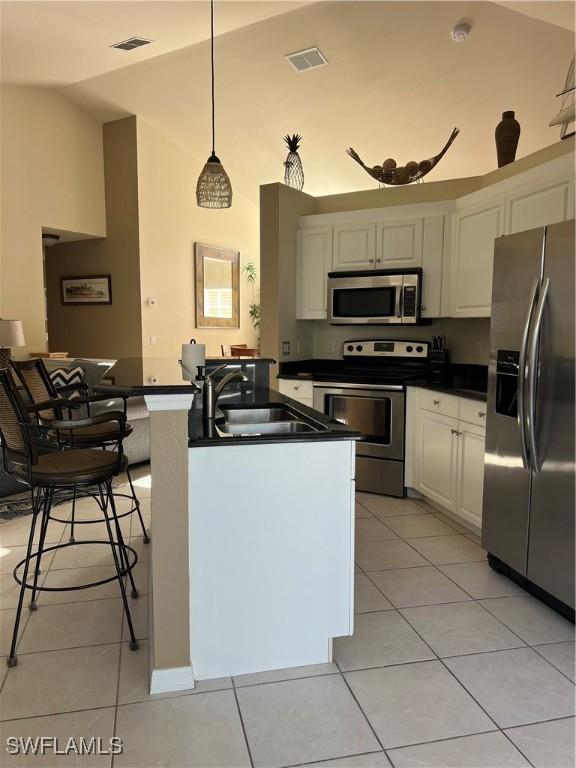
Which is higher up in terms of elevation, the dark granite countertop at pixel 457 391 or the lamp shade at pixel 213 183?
the lamp shade at pixel 213 183

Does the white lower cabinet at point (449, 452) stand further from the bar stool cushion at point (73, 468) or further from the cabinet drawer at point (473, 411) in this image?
the bar stool cushion at point (73, 468)

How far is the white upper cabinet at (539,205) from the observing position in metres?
2.79

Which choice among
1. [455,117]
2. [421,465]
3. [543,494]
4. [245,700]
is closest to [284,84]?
[455,117]

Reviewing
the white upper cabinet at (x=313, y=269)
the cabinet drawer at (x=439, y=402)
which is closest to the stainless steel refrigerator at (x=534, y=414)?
the cabinet drawer at (x=439, y=402)

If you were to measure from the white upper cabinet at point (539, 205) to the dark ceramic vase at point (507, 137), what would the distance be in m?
0.69

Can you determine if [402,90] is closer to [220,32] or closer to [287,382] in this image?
[220,32]

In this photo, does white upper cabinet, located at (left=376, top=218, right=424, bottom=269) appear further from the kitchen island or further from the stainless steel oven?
the kitchen island

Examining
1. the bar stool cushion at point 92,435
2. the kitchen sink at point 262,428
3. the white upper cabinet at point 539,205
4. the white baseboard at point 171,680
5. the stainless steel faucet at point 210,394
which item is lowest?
the white baseboard at point 171,680

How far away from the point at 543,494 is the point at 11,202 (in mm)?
6344

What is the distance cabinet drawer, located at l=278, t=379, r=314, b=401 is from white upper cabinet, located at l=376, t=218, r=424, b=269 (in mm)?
1111

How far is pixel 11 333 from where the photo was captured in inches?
229

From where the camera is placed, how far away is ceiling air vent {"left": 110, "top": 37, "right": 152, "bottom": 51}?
16.6ft

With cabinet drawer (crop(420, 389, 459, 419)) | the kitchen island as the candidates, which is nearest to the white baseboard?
the kitchen island

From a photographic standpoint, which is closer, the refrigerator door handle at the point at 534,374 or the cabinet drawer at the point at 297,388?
the refrigerator door handle at the point at 534,374
